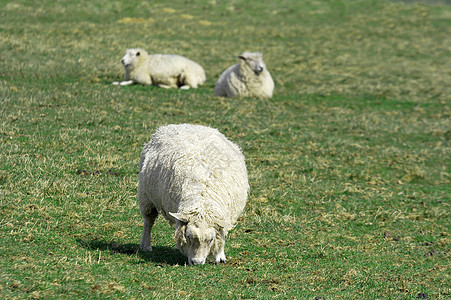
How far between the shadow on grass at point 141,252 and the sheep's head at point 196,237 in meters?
0.42

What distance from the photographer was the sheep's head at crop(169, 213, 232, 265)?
24.1ft

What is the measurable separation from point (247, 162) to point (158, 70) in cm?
961

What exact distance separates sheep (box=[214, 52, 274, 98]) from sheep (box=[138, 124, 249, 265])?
1306 centimetres

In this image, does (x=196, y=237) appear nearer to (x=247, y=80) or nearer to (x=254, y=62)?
(x=247, y=80)

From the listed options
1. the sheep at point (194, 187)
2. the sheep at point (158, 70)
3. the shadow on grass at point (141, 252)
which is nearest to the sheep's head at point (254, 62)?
the sheep at point (158, 70)

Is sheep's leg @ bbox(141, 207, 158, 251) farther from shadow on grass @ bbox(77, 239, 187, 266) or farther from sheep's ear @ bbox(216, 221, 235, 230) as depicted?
sheep's ear @ bbox(216, 221, 235, 230)

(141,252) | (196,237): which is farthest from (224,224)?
(141,252)

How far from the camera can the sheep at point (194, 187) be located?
748cm

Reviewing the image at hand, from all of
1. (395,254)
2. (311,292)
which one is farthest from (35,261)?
(395,254)

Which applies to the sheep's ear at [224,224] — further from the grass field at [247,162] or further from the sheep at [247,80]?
the sheep at [247,80]

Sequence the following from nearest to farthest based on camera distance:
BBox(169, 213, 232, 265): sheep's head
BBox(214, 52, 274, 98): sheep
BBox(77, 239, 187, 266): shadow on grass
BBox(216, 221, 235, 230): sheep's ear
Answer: BBox(169, 213, 232, 265): sheep's head
BBox(216, 221, 235, 230): sheep's ear
BBox(77, 239, 187, 266): shadow on grass
BBox(214, 52, 274, 98): sheep

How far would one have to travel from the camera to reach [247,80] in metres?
22.4

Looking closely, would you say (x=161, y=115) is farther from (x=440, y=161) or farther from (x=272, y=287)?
(x=272, y=287)

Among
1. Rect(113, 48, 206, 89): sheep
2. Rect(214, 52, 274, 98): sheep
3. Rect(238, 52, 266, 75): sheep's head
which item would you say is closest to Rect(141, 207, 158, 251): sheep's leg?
Rect(214, 52, 274, 98): sheep
